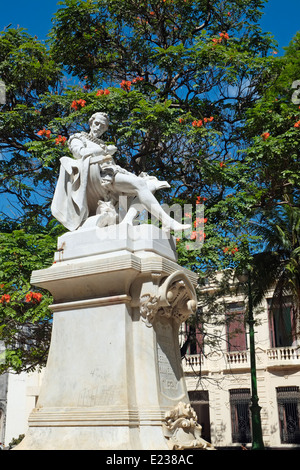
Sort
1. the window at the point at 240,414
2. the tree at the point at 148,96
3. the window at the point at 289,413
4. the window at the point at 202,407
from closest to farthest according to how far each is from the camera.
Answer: the tree at the point at 148,96, the window at the point at 289,413, the window at the point at 240,414, the window at the point at 202,407

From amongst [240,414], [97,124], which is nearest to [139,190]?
[97,124]

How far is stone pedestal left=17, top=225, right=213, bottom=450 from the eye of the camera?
16.9 feet

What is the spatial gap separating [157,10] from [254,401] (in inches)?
529

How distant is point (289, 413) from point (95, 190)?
22168 mm

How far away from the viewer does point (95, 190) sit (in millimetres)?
6492

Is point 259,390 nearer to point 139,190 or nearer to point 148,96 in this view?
point 148,96

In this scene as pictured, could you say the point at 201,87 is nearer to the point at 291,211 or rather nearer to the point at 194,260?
the point at 291,211

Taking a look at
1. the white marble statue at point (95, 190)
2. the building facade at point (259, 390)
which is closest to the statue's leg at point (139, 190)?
the white marble statue at point (95, 190)

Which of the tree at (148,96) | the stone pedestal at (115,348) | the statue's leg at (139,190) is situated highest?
the tree at (148,96)

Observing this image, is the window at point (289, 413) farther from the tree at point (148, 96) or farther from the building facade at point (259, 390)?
the tree at point (148, 96)

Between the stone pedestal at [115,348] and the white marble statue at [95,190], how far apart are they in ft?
1.10

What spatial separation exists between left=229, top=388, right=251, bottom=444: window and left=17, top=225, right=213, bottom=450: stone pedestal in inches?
858

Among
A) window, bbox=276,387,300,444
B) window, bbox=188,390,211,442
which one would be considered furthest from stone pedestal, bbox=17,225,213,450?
window, bbox=188,390,211,442

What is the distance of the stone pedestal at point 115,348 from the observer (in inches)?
203
